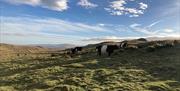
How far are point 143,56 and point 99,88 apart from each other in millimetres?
14446

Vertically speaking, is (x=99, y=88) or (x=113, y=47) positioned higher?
(x=113, y=47)

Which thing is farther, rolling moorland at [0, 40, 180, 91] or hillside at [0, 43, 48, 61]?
hillside at [0, 43, 48, 61]

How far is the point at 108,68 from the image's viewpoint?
1102 inches

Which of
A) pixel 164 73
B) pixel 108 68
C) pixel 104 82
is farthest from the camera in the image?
pixel 108 68

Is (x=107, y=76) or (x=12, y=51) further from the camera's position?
(x=12, y=51)

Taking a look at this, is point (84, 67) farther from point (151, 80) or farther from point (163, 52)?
point (163, 52)

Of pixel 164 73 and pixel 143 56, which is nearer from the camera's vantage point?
pixel 164 73

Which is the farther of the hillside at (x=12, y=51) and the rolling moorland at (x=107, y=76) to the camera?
the hillside at (x=12, y=51)

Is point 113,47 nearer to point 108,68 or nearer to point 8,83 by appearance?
point 108,68

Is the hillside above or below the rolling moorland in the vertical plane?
above

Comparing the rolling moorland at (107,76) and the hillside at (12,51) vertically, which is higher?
the hillside at (12,51)

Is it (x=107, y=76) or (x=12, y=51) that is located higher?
(x=12, y=51)

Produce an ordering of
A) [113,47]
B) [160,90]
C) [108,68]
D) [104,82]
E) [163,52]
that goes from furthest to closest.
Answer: [113,47]
[163,52]
[108,68]
[104,82]
[160,90]

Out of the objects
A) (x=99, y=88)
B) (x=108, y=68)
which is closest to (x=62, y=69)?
(x=108, y=68)
